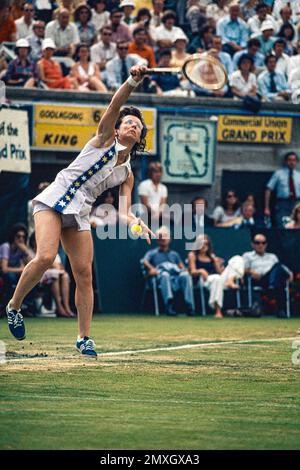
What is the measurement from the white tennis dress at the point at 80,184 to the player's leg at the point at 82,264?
3.5 inches

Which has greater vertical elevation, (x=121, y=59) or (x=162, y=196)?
(x=121, y=59)

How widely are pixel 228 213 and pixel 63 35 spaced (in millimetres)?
4384

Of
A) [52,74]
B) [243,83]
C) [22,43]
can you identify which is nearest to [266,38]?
[243,83]

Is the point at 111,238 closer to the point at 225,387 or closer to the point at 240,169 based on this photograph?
the point at 240,169

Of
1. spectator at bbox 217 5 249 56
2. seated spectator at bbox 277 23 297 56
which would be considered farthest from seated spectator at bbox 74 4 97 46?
seated spectator at bbox 277 23 297 56

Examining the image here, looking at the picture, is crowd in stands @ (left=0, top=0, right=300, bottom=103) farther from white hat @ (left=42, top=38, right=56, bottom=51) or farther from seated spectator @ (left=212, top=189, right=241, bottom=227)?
seated spectator @ (left=212, top=189, right=241, bottom=227)

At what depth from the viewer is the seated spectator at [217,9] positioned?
79.4 ft

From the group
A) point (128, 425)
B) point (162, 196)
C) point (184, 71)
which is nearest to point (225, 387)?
point (128, 425)

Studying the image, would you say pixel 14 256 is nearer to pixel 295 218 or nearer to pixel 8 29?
pixel 8 29

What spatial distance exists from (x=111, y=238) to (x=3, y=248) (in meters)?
2.10

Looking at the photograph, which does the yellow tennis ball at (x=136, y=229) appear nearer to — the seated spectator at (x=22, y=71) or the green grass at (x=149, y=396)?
the green grass at (x=149, y=396)

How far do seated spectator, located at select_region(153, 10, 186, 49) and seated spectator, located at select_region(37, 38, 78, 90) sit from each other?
7.80 ft
